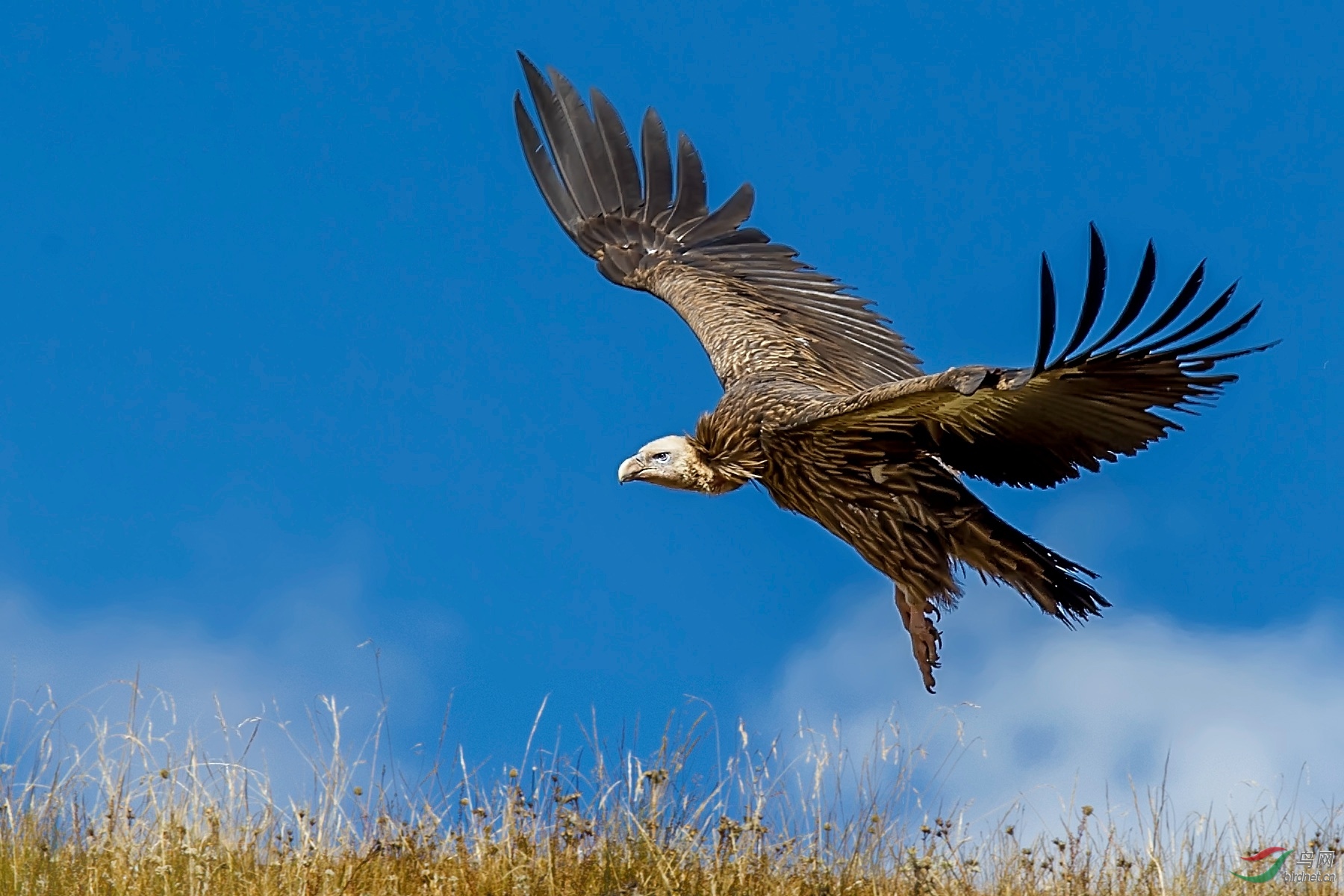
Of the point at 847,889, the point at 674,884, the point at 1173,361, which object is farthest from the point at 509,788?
the point at 1173,361

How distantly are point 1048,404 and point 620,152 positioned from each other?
427 cm

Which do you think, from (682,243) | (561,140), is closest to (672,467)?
(682,243)

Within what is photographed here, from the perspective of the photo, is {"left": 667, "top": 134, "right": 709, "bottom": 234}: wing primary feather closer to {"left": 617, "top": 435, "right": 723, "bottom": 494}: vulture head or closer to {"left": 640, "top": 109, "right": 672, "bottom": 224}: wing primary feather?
{"left": 640, "top": 109, "right": 672, "bottom": 224}: wing primary feather

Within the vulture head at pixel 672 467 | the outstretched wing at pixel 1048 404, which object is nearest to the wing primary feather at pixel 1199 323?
the outstretched wing at pixel 1048 404

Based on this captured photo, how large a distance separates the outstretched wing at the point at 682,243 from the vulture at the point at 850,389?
11 mm

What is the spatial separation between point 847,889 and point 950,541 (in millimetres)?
1598

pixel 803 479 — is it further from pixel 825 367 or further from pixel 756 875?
pixel 756 875

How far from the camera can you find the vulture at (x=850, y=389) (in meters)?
4.77

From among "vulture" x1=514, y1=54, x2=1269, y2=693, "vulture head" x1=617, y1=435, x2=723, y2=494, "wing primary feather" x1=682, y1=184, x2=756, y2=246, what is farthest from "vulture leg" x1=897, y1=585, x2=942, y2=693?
"wing primary feather" x1=682, y1=184, x2=756, y2=246

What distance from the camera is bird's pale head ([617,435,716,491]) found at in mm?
6484

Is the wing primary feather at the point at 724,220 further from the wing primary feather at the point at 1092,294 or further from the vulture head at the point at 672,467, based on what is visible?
the wing primary feather at the point at 1092,294

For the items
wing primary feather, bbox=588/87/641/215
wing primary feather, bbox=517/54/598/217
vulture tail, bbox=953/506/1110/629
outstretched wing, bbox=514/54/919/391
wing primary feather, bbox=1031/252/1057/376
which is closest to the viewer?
wing primary feather, bbox=1031/252/1057/376

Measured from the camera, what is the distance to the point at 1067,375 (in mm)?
4727

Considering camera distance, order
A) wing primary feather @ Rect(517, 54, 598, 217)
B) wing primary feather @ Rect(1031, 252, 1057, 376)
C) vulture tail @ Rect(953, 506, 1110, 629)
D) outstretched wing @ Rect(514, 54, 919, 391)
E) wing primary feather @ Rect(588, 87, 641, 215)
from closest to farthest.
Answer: wing primary feather @ Rect(1031, 252, 1057, 376)
vulture tail @ Rect(953, 506, 1110, 629)
outstretched wing @ Rect(514, 54, 919, 391)
wing primary feather @ Rect(517, 54, 598, 217)
wing primary feather @ Rect(588, 87, 641, 215)
